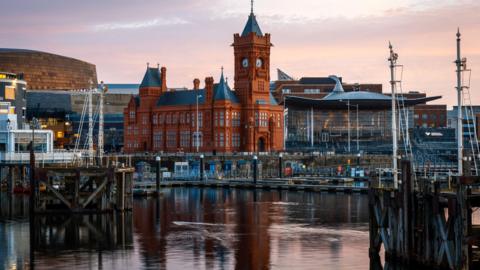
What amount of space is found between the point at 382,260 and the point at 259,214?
32287mm

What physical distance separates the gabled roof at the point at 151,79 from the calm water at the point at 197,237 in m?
83.1

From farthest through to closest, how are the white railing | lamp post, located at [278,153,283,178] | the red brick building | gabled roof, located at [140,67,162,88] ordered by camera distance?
gabled roof, located at [140,67,162,88] → the red brick building → lamp post, located at [278,153,283,178] → the white railing

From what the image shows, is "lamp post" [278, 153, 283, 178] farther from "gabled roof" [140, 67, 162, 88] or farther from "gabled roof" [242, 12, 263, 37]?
"gabled roof" [140, 67, 162, 88]

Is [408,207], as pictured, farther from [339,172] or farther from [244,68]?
[244,68]

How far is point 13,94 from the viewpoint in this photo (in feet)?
428

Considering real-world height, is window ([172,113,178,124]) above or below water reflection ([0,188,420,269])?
above

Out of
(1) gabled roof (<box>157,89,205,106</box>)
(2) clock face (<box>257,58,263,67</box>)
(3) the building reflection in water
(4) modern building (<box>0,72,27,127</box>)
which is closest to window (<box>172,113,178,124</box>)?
(1) gabled roof (<box>157,89,205,106</box>)

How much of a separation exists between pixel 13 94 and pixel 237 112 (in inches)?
1848

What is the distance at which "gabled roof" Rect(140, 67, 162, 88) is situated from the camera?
17538 cm

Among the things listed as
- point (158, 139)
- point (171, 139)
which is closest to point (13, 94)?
point (171, 139)

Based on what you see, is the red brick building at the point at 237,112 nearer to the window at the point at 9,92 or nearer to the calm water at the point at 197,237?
the window at the point at 9,92

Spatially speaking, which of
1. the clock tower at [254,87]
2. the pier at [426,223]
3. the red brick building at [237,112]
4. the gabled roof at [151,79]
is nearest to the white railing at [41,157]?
the pier at [426,223]

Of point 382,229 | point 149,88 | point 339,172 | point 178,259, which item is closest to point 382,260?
point 382,229

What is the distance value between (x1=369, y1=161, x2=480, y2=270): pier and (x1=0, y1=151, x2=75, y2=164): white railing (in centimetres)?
4371
